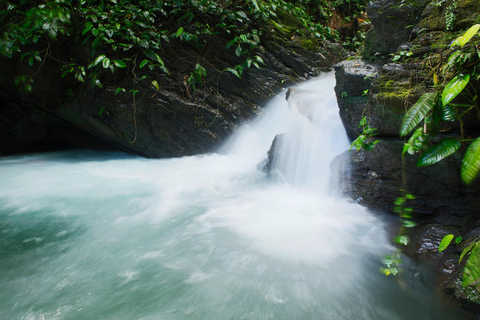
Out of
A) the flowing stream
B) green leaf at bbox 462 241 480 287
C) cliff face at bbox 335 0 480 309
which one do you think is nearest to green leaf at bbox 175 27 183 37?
the flowing stream

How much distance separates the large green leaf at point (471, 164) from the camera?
4.78ft

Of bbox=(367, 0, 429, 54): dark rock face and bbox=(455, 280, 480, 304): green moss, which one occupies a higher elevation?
bbox=(367, 0, 429, 54): dark rock face

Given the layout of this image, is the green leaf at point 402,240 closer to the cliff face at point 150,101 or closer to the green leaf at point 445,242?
the green leaf at point 445,242

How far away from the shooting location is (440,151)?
1855 mm

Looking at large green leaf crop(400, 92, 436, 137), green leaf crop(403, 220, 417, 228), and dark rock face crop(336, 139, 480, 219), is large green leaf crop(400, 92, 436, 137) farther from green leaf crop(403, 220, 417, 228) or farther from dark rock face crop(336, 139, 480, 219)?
green leaf crop(403, 220, 417, 228)

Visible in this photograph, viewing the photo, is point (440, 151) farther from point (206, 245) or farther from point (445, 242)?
point (206, 245)

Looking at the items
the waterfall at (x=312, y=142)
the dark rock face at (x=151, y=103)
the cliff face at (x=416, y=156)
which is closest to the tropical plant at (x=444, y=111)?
the cliff face at (x=416, y=156)

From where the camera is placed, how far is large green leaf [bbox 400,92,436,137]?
1.97 metres

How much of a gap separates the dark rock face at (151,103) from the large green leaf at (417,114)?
4078 mm

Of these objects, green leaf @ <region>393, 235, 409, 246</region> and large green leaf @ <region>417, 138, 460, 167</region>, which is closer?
large green leaf @ <region>417, 138, 460, 167</region>

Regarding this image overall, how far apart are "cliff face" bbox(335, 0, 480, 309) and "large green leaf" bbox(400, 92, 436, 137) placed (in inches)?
18.9

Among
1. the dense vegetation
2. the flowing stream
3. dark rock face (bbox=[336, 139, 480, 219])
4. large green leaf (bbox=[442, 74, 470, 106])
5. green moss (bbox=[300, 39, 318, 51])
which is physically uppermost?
green moss (bbox=[300, 39, 318, 51])

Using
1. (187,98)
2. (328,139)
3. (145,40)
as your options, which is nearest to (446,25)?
(328,139)

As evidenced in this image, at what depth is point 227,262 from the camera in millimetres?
2303
